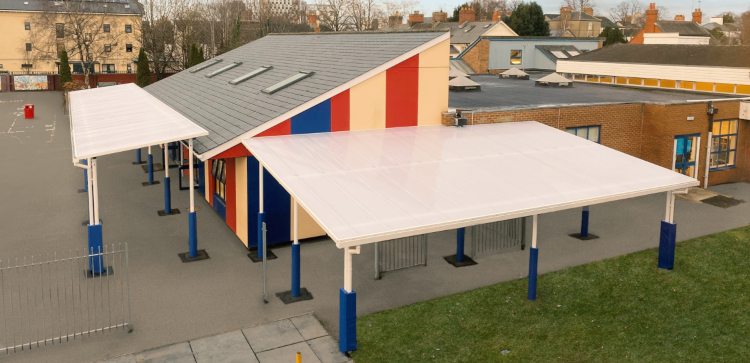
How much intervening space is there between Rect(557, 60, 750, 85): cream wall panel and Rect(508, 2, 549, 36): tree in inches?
1361

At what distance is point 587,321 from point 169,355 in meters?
7.70

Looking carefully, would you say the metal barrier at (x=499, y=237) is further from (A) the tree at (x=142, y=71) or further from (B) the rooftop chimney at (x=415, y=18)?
(B) the rooftop chimney at (x=415, y=18)

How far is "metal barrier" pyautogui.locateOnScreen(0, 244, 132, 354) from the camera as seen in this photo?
38.0 ft

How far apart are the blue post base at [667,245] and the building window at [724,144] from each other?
36.1 feet

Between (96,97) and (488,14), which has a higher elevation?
(488,14)

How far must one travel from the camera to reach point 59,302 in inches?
509

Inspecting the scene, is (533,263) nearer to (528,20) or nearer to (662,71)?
(662,71)

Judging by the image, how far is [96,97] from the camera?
2438 centimetres

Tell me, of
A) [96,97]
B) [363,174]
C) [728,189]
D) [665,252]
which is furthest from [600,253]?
[96,97]

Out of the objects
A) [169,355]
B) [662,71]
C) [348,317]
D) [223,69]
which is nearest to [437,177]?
[348,317]

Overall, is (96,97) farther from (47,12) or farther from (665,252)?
(47,12)

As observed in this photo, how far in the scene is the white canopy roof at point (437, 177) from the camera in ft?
36.6

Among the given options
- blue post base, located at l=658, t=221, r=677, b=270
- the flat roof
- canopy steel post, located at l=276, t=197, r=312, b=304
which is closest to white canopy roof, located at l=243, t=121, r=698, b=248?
blue post base, located at l=658, t=221, r=677, b=270

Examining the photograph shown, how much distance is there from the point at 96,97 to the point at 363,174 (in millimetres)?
15444
